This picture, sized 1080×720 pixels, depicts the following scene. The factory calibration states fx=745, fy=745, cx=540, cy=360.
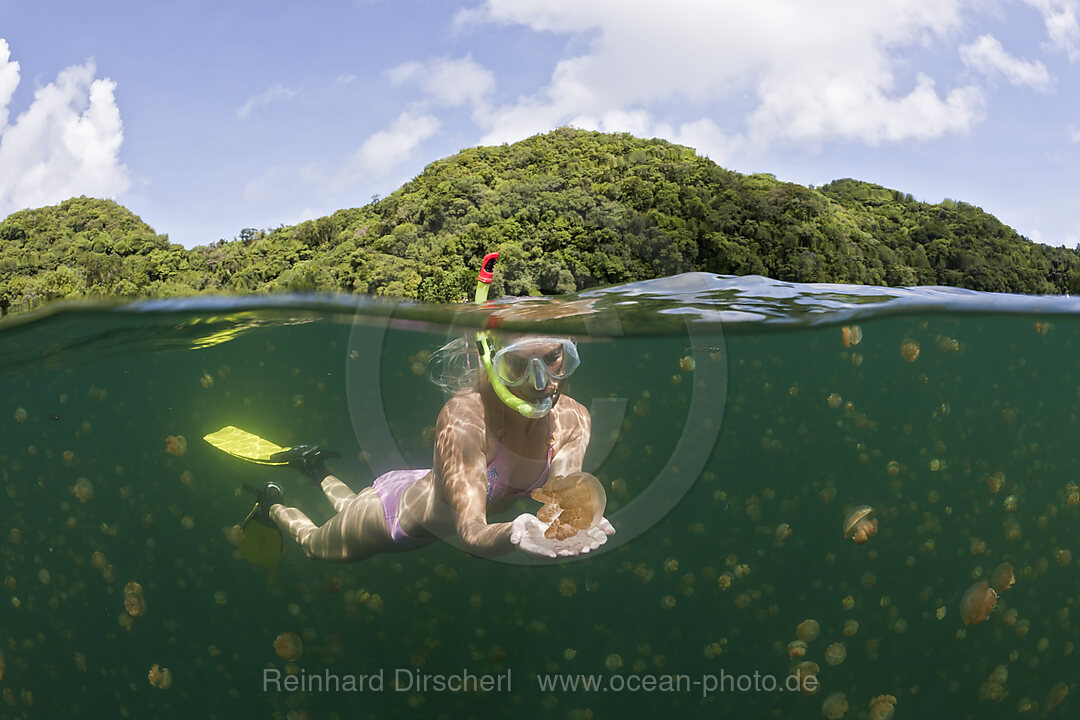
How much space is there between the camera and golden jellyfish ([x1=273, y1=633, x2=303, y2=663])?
5496mm

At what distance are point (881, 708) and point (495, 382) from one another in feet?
14.8

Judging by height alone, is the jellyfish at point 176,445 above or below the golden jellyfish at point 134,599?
above

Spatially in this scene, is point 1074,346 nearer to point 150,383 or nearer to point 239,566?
point 239,566

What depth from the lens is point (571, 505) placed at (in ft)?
10.2

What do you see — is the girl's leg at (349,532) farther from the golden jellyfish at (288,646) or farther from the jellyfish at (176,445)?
the jellyfish at (176,445)

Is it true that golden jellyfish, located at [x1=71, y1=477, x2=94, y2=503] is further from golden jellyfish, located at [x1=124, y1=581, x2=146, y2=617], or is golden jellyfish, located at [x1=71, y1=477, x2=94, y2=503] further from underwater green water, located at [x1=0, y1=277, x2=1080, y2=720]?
golden jellyfish, located at [x1=124, y1=581, x2=146, y2=617]

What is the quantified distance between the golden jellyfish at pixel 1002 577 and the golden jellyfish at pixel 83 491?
751 centimetres

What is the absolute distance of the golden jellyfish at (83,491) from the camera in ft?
20.4

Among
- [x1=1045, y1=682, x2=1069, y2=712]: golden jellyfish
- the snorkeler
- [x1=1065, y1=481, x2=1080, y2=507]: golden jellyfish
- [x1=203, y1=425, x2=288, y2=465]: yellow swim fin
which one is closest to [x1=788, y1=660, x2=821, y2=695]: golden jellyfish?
[x1=1045, y1=682, x2=1069, y2=712]: golden jellyfish

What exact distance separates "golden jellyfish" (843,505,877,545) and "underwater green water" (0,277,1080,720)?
277mm

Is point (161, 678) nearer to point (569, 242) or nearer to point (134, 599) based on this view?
point (134, 599)

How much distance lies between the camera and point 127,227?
38125 mm

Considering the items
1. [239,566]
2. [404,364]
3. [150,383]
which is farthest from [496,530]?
[150,383]

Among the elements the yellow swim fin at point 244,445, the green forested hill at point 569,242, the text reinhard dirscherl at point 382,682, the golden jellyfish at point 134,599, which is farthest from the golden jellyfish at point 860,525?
the green forested hill at point 569,242
